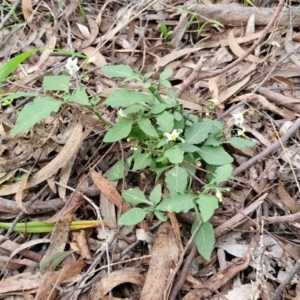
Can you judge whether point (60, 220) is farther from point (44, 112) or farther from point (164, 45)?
point (164, 45)

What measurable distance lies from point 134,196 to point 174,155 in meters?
0.20

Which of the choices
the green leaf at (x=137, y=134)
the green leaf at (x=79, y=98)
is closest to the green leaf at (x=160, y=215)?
the green leaf at (x=137, y=134)

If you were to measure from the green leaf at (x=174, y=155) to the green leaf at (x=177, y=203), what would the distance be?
11cm

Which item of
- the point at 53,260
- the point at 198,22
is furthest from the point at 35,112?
the point at 198,22

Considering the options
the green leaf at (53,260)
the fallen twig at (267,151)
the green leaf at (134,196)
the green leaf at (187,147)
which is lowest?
the fallen twig at (267,151)

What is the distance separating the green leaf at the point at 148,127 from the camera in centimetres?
141

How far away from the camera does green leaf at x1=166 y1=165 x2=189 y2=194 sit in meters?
1.35

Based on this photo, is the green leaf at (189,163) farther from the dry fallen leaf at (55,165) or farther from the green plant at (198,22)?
the green plant at (198,22)

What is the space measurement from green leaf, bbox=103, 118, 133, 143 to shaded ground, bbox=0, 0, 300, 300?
0.14 m

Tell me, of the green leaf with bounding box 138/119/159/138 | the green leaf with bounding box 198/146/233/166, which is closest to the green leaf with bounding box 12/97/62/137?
the green leaf with bounding box 138/119/159/138

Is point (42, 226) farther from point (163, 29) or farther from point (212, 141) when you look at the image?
point (163, 29)

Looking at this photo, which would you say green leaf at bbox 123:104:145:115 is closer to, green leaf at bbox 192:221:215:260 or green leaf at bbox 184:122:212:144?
green leaf at bbox 184:122:212:144

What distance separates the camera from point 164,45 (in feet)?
6.79

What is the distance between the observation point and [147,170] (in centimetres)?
155
